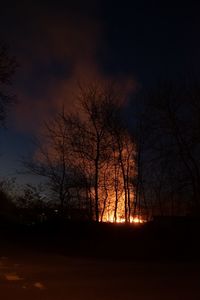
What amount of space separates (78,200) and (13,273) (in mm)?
17845

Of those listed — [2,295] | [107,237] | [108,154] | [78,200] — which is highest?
[108,154]

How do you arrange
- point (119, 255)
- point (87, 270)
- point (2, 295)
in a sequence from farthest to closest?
point (119, 255) → point (87, 270) → point (2, 295)

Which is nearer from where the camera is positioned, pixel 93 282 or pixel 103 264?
pixel 93 282

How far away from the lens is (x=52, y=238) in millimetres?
27594

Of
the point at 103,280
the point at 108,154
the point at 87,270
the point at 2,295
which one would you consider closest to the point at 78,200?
the point at 108,154

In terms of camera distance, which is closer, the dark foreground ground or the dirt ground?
the dirt ground

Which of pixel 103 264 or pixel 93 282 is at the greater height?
pixel 103 264

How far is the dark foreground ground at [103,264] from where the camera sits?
1052cm

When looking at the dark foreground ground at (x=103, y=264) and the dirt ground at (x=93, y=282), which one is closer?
the dirt ground at (x=93, y=282)

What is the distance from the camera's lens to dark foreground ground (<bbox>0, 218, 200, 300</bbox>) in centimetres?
1052

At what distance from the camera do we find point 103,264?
16922 mm

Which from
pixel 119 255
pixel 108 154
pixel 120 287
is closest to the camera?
pixel 120 287

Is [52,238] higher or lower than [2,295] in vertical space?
higher

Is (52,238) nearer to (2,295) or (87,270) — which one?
(87,270)
